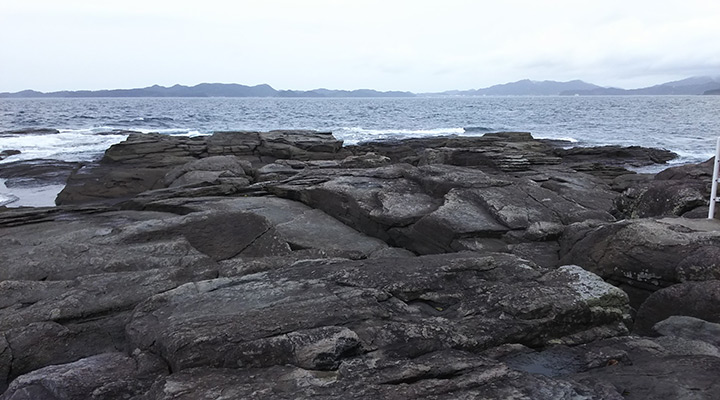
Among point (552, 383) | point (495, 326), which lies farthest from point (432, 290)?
point (552, 383)

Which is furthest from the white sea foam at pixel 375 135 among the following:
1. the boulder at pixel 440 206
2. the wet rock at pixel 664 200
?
the wet rock at pixel 664 200

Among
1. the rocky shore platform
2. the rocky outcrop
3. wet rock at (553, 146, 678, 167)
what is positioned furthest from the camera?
wet rock at (553, 146, 678, 167)

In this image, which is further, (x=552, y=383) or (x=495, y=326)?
(x=495, y=326)

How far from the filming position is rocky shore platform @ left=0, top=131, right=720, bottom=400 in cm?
413

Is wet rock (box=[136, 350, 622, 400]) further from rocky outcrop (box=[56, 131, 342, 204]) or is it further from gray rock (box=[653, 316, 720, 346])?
rocky outcrop (box=[56, 131, 342, 204])

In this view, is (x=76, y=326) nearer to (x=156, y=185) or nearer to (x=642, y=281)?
(x=642, y=281)

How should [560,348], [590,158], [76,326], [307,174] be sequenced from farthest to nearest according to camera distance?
[590,158] < [307,174] < [76,326] < [560,348]

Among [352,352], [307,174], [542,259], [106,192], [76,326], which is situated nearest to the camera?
[352,352]

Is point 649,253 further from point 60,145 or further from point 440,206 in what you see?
point 60,145

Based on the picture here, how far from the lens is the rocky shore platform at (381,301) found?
4133mm

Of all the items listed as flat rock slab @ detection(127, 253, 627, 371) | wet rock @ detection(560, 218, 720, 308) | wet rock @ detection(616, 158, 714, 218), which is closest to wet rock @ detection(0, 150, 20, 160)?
flat rock slab @ detection(127, 253, 627, 371)

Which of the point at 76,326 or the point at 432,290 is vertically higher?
the point at 432,290

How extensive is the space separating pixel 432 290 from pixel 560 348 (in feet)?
4.86

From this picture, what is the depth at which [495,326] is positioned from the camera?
507 centimetres
